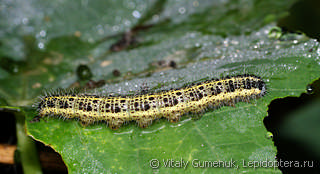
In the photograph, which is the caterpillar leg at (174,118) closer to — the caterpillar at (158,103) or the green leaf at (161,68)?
the caterpillar at (158,103)

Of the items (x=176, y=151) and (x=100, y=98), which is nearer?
(x=176, y=151)

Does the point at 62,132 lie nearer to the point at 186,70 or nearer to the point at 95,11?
the point at 186,70

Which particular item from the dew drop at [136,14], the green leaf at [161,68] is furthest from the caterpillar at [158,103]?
the dew drop at [136,14]

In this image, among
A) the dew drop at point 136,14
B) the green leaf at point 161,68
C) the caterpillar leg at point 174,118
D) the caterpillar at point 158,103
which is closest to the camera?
the green leaf at point 161,68

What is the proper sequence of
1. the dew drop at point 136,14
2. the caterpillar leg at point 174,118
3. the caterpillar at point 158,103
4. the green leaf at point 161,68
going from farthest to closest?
the dew drop at point 136,14, the caterpillar at point 158,103, the caterpillar leg at point 174,118, the green leaf at point 161,68

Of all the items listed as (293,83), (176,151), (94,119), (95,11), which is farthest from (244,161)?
(95,11)

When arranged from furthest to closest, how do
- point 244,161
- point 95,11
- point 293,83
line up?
1. point 95,11
2. point 293,83
3. point 244,161

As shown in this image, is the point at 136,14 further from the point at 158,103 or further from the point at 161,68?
the point at 158,103
